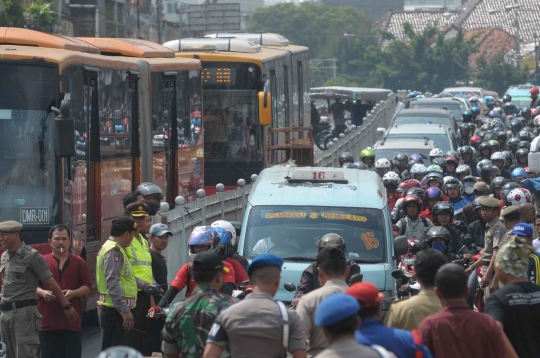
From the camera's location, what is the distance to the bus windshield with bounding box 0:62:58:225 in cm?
1168

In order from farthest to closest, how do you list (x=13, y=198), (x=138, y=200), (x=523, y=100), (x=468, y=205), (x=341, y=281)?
1. (x=523, y=100)
2. (x=468, y=205)
3. (x=13, y=198)
4. (x=138, y=200)
5. (x=341, y=281)

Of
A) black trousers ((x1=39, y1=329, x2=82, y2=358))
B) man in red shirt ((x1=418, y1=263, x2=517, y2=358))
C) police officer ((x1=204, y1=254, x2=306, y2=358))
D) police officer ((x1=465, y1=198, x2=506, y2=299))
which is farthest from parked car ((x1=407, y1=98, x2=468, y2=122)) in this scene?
police officer ((x1=204, y1=254, x2=306, y2=358))

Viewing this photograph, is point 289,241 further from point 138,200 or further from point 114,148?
point 114,148

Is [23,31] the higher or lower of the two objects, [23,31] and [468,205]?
the higher

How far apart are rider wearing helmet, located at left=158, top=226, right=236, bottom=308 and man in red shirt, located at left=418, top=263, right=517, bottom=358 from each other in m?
2.69

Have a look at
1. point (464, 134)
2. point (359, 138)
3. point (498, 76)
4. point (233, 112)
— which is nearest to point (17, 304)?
point (233, 112)

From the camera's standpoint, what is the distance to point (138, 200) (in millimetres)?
10883

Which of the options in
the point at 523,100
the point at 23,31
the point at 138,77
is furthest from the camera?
the point at 523,100

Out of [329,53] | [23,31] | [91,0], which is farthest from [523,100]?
[329,53]

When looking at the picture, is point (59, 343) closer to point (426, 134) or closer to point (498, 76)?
point (426, 134)

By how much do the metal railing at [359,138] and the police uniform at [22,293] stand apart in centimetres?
1358

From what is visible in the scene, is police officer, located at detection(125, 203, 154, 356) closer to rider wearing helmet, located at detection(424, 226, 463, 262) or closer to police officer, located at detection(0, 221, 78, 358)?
police officer, located at detection(0, 221, 78, 358)

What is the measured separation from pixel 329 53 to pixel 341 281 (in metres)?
109

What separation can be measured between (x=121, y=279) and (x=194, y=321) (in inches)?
134
